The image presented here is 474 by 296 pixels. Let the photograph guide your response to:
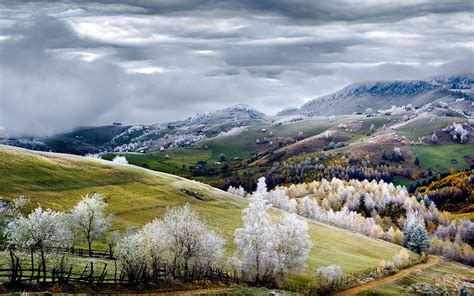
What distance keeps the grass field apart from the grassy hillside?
11.8m

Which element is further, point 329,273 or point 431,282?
point 431,282

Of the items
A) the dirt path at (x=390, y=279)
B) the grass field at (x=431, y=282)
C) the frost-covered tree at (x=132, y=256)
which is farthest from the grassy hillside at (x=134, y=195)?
the frost-covered tree at (x=132, y=256)

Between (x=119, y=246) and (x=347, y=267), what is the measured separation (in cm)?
7636

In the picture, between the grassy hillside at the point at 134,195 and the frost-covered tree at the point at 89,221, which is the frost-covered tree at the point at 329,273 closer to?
the grassy hillside at the point at 134,195

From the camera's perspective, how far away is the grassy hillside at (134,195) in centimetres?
13788

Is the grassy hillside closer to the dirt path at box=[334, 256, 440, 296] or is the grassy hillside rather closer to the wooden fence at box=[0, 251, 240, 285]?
the dirt path at box=[334, 256, 440, 296]

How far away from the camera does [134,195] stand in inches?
6403

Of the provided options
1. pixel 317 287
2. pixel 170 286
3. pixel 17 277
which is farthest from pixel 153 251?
pixel 317 287

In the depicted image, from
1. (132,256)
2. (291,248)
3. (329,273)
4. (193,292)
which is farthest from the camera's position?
(329,273)

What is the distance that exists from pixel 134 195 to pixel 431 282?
311ft

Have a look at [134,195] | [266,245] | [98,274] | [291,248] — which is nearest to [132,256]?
[98,274]

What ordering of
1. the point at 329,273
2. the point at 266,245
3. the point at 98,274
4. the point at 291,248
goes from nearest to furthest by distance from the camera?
the point at 98,274 → the point at 266,245 → the point at 291,248 → the point at 329,273

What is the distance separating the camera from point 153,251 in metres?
87.5

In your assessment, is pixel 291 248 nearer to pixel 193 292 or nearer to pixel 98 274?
pixel 193 292
